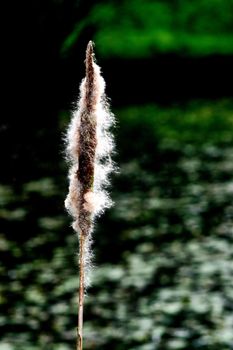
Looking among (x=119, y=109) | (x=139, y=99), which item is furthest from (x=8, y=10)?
(x=139, y=99)

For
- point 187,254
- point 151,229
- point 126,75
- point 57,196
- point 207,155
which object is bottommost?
point 187,254

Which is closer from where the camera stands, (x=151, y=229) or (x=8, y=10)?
(x=151, y=229)

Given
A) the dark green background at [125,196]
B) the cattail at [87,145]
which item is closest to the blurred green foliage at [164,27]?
the dark green background at [125,196]

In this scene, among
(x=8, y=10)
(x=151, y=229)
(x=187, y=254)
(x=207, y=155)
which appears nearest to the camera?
(x=187, y=254)

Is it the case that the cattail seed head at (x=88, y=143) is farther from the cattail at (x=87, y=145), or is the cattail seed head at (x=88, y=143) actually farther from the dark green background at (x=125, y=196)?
the dark green background at (x=125, y=196)

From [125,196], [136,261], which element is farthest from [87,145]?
[125,196]

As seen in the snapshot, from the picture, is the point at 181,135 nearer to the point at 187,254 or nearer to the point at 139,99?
the point at 139,99
